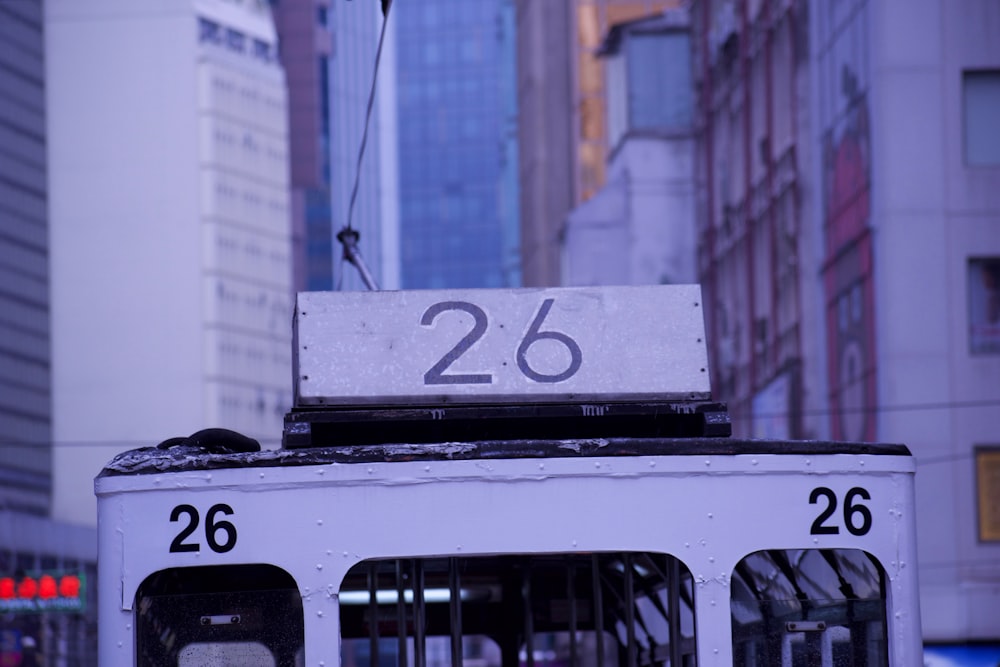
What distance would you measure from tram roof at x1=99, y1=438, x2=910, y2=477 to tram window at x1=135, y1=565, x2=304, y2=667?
1.19 feet

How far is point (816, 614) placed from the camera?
753 centimetres

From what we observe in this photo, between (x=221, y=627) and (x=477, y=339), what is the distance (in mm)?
1327

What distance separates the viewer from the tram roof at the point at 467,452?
7.01 meters

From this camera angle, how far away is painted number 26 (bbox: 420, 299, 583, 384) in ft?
24.8

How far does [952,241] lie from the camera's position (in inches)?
1420

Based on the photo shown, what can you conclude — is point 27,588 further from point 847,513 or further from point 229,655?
point 847,513

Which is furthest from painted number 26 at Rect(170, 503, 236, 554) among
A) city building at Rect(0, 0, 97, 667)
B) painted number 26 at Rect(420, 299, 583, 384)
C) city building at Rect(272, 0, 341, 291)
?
city building at Rect(272, 0, 341, 291)

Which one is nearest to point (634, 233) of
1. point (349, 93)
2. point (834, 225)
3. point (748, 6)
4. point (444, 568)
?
point (748, 6)

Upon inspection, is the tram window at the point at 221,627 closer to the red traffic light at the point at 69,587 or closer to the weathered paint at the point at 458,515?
the weathered paint at the point at 458,515

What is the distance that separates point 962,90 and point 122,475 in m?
30.9

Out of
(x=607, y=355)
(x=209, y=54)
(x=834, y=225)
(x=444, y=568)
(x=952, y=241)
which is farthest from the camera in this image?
(x=209, y=54)

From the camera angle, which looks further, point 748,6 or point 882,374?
point 748,6

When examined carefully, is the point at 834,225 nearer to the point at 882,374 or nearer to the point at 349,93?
the point at 882,374

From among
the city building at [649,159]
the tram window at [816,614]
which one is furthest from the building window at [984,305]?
the tram window at [816,614]
